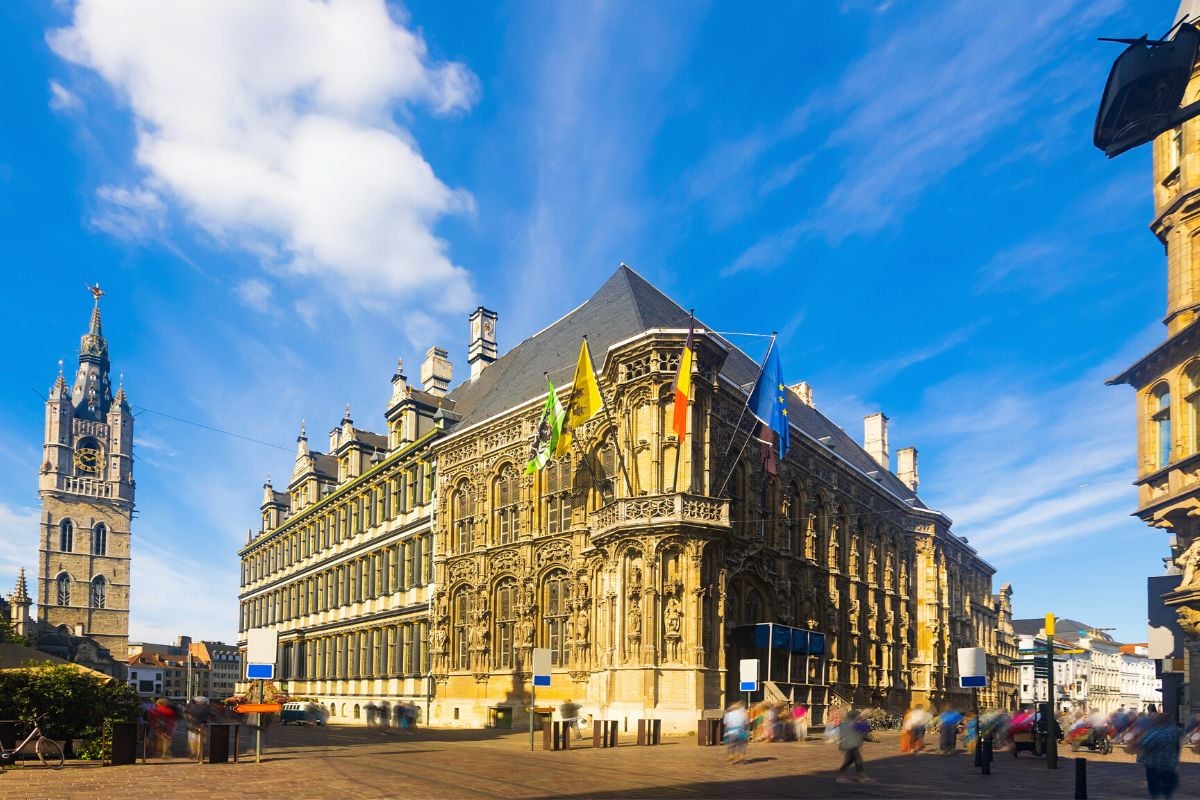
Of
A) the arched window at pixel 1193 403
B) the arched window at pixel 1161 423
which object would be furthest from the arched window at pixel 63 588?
the arched window at pixel 1193 403

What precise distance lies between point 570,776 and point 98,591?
391 ft

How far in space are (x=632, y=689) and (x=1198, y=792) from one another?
17956mm

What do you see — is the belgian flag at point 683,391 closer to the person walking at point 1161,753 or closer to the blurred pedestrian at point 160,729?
the blurred pedestrian at point 160,729

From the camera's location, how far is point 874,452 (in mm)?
70562

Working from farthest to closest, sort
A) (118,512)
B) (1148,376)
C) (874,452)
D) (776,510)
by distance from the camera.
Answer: (118,512) → (874,452) → (776,510) → (1148,376)

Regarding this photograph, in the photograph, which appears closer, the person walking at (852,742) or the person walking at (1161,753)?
the person walking at (1161,753)

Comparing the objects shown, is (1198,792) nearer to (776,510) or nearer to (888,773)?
(888,773)

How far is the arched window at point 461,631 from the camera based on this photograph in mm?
42406

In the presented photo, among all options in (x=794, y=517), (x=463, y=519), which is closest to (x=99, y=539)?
(x=463, y=519)

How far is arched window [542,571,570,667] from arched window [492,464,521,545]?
3.18m

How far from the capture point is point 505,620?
40.3 m

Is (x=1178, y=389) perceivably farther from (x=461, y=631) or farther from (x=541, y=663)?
(x=461, y=631)

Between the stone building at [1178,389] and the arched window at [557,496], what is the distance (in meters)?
21.3

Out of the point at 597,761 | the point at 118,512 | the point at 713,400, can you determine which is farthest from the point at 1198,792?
the point at 118,512
